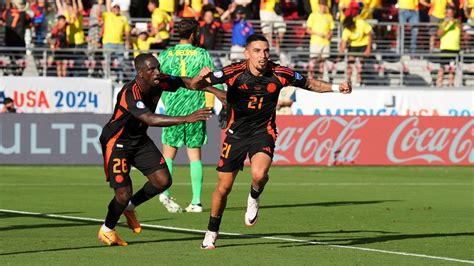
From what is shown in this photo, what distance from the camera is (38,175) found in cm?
2445

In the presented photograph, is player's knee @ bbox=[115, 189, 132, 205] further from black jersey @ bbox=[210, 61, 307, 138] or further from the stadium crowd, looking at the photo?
the stadium crowd

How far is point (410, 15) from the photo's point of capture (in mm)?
33594

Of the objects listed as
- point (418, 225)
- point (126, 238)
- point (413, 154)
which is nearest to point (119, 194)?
point (126, 238)

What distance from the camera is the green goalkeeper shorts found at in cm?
1655

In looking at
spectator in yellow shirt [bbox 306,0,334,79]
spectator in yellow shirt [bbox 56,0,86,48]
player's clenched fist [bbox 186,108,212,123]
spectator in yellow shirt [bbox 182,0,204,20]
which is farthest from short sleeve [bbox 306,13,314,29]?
player's clenched fist [bbox 186,108,212,123]

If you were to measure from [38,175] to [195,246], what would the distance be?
41.5 ft

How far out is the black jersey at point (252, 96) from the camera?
12227mm

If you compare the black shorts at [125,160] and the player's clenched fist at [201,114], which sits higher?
the player's clenched fist at [201,114]

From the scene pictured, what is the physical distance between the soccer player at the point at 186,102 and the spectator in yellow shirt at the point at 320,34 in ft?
49.3

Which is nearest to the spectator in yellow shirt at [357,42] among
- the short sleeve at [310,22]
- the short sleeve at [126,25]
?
the short sleeve at [310,22]

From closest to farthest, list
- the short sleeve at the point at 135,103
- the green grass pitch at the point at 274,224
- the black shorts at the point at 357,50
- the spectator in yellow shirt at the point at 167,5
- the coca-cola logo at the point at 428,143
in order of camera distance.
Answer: the green grass pitch at the point at 274,224
the short sleeve at the point at 135,103
the coca-cola logo at the point at 428,143
the spectator in yellow shirt at the point at 167,5
the black shorts at the point at 357,50

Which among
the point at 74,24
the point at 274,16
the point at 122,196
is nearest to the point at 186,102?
the point at 122,196

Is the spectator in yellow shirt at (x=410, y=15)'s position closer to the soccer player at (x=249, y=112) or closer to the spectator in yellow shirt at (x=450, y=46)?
the spectator in yellow shirt at (x=450, y=46)

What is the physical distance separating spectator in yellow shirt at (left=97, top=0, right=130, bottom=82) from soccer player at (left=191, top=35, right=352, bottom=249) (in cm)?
1822
